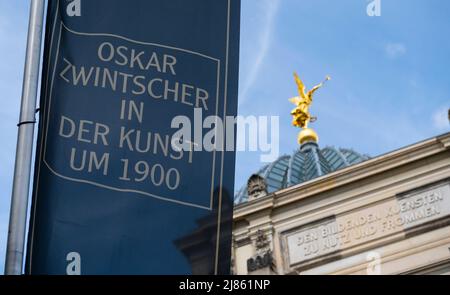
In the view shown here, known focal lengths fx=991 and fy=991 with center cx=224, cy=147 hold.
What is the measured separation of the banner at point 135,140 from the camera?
20.3 ft

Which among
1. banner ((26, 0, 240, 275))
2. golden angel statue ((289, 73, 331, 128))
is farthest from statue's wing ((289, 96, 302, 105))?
banner ((26, 0, 240, 275))

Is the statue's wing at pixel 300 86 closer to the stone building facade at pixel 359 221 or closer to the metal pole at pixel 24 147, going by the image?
the stone building facade at pixel 359 221

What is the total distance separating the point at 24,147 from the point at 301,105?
25715mm

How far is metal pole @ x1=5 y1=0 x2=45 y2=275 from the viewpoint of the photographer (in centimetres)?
608

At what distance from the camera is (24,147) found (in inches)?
254

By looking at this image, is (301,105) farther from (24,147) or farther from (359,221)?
(24,147)

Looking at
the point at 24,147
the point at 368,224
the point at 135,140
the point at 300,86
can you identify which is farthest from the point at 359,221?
the point at 24,147

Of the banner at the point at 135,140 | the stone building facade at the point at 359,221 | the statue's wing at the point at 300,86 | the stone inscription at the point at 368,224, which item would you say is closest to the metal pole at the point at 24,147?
the banner at the point at 135,140

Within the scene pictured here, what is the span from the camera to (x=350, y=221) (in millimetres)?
24531

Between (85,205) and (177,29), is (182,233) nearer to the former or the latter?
(85,205)

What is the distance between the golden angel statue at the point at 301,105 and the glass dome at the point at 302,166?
6.28ft

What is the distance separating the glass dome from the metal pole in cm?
2672

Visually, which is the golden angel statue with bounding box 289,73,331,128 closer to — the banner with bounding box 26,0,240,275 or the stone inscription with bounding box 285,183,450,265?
the stone inscription with bounding box 285,183,450,265
